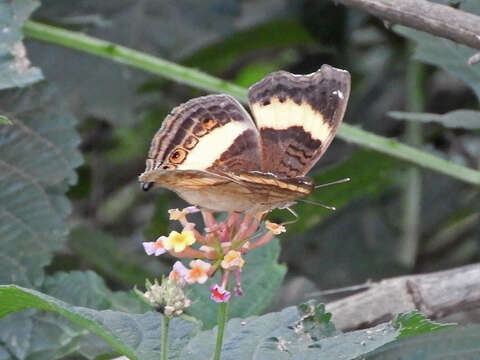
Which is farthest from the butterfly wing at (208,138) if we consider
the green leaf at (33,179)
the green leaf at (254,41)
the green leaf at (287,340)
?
the green leaf at (254,41)

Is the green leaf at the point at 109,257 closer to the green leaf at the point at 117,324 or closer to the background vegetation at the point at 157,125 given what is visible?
the background vegetation at the point at 157,125

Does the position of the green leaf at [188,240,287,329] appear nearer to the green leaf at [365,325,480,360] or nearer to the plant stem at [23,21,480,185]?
the green leaf at [365,325,480,360]

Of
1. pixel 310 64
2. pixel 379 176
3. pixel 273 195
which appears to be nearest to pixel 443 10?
pixel 273 195

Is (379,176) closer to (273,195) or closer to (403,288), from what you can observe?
(403,288)

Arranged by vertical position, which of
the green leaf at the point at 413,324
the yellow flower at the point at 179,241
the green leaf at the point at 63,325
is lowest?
the green leaf at the point at 413,324

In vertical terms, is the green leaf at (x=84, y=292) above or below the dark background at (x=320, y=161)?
below

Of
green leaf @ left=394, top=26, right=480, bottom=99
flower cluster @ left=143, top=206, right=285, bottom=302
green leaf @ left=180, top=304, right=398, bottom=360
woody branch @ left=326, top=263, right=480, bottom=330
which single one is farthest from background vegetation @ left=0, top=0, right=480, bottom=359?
flower cluster @ left=143, top=206, right=285, bottom=302

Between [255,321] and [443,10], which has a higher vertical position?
[443,10]
